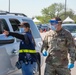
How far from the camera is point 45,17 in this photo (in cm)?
10544

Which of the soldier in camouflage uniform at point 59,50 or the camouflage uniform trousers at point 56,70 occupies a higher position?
the soldier in camouflage uniform at point 59,50

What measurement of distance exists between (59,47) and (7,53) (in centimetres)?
96

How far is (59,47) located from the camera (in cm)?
547

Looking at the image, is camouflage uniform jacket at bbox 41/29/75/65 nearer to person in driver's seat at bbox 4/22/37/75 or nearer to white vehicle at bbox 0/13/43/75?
person in driver's seat at bbox 4/22/37/75

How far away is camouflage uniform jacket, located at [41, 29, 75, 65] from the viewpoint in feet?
18.0

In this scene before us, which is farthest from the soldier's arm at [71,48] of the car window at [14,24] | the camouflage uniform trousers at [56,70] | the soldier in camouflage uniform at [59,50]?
the car window at [14,24]

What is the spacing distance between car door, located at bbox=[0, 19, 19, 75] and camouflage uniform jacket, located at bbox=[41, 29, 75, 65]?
67cm

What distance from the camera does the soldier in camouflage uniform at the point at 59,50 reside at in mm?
5473

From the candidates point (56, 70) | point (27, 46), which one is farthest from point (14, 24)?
point (56, 70)

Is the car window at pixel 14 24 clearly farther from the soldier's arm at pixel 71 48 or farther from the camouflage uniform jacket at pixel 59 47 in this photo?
the soldier's arm at pixel 71 48

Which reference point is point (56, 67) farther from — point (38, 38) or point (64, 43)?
point (38, 38)

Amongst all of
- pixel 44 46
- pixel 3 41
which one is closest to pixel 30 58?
pixel 44 46

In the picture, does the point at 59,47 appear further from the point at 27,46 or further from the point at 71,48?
the point at 27,46

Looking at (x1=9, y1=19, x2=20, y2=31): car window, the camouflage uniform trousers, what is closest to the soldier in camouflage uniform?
the camouflage uniform trousers
